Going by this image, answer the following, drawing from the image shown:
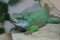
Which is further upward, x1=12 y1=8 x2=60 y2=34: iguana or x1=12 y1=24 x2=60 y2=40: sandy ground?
x1=12 y1=8 x2=60 y2=34: iguana

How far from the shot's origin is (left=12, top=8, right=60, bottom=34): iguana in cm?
142

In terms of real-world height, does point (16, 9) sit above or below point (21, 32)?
above

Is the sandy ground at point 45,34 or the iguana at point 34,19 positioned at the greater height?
the iguana at point 34,19

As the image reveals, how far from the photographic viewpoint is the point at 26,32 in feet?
4.72

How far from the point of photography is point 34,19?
1.55 m

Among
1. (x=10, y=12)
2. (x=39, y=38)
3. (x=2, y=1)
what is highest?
(x=2, y=1)

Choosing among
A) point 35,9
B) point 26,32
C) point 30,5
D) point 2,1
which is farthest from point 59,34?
point 2,1

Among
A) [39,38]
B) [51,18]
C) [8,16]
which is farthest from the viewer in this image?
[8,16]

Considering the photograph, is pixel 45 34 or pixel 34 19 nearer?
pixel 45 34

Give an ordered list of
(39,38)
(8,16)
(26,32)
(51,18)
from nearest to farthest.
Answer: (39,38)
(26,32)
(51,18)
(8,16)

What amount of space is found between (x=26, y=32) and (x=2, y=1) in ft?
1.87

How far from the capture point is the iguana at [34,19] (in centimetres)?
142

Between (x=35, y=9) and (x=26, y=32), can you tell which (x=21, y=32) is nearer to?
(x=26, y=32)

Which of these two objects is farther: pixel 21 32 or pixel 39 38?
pixel 21 32
